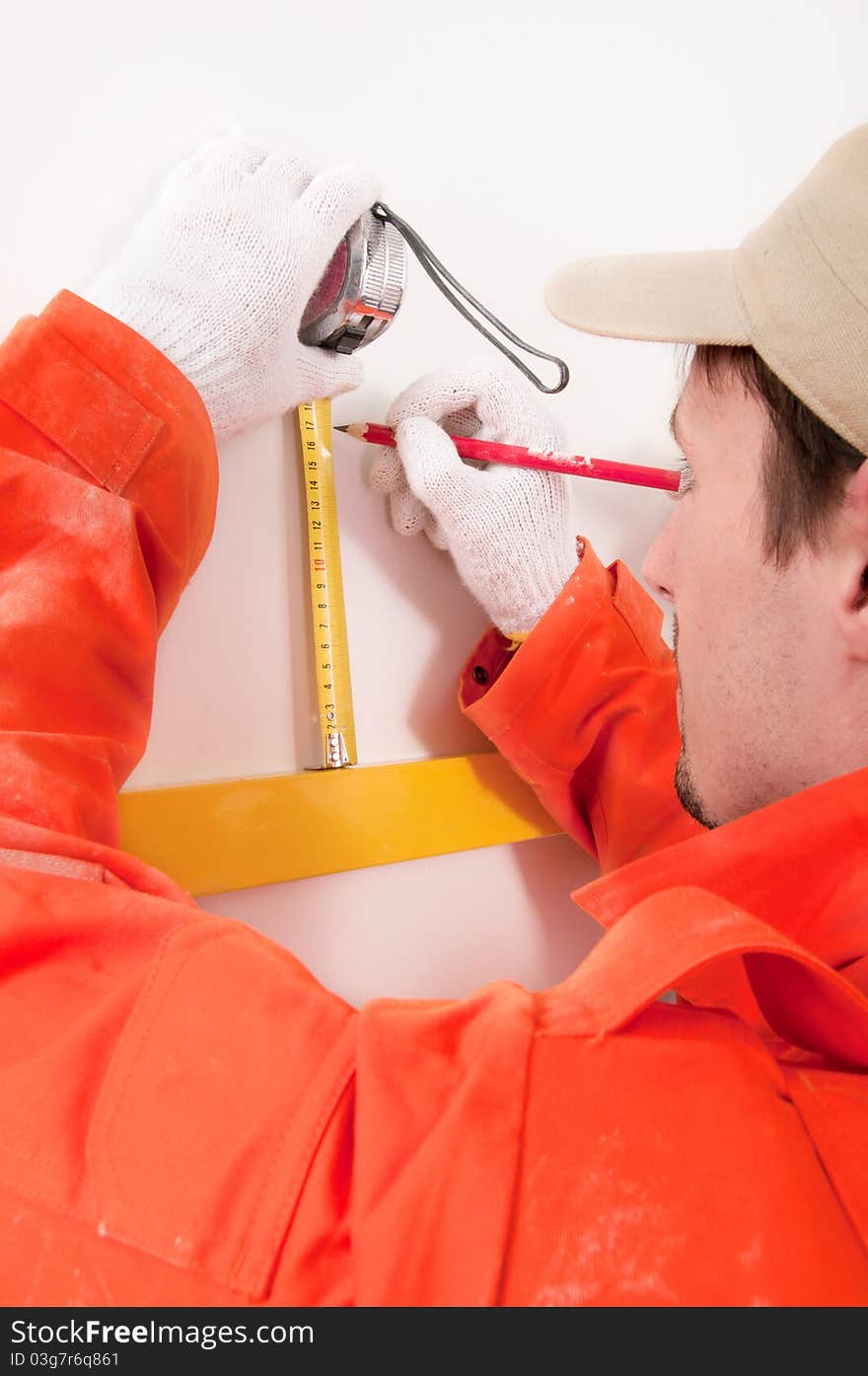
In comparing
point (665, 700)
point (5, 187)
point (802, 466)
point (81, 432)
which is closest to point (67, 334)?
point (81, 432)

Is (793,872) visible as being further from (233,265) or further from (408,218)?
(408,218)

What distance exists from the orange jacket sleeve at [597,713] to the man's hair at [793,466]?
35 cm

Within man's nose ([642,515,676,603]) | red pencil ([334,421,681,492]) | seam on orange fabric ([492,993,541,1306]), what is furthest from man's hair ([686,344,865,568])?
seam on orange fabric ([492,993,541,1306])

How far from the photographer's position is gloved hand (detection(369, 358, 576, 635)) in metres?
1.04

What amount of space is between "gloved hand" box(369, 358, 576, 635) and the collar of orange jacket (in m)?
0.36

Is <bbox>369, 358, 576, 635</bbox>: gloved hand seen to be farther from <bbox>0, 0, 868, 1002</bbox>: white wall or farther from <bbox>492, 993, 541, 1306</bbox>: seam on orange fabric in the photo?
<bbox>492, 993, 541, 1306</bbox>: seam on orange fabric

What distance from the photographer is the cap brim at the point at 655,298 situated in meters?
0.75

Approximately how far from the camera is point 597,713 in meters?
1.11

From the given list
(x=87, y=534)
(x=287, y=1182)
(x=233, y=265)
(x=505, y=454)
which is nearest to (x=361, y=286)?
(x=233, y=265)

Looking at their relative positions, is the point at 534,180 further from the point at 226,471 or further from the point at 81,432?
the point at 81,432

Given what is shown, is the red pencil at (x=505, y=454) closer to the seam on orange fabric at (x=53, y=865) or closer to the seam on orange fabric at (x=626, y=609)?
the seam on orange fabric at (x=626, y=609)

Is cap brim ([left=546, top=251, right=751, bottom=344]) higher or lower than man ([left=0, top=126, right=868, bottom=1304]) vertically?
higher
